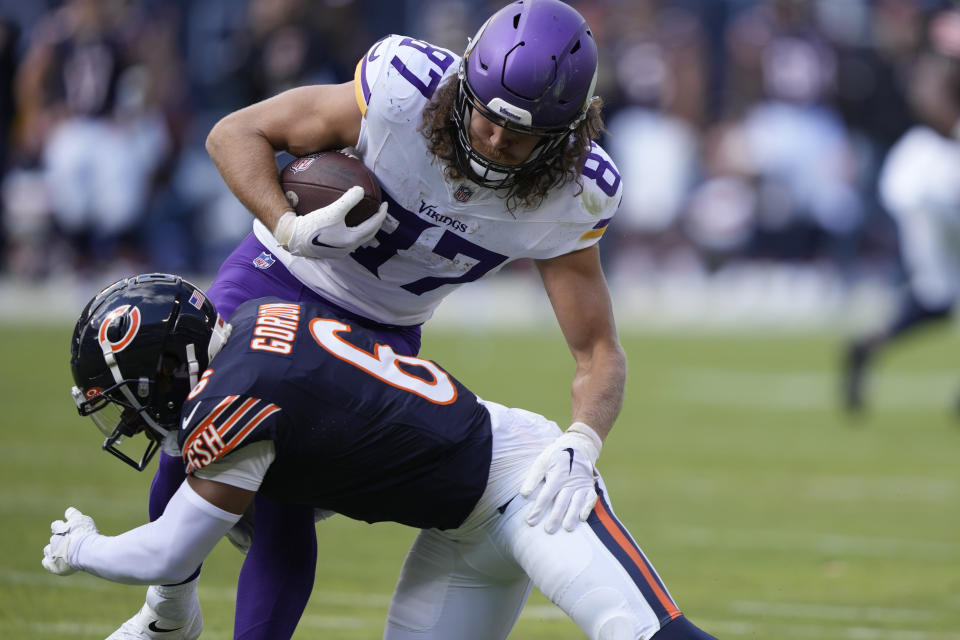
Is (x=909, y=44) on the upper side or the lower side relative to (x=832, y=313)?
upper

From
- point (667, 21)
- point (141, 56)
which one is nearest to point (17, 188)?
point (141, 56)

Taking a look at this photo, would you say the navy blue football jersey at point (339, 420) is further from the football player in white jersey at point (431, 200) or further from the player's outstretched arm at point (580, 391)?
the football player in white jersey at point (431, 200)

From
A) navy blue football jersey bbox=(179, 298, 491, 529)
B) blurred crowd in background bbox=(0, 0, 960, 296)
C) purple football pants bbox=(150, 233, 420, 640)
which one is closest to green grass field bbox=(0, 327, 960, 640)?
purple football pants bbox=(150, 233, 420, 640)

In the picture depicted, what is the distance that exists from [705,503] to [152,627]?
12.6 feet

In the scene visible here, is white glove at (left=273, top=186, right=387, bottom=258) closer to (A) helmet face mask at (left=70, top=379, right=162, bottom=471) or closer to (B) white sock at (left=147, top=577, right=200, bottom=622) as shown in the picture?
(A) helmet face mask at (left=70, top=379, right=162, bottom=471)

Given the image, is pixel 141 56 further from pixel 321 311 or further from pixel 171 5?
pixel 321 311

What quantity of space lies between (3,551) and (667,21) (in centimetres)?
1381

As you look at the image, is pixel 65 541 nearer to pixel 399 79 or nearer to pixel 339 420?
pixel 339 420

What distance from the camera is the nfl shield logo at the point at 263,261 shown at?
13.1 ft

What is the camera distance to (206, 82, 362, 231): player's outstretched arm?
3709 millimetres

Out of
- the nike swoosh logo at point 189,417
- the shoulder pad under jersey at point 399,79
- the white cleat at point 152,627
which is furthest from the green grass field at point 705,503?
the shoulder pad under jersey at point 399,79

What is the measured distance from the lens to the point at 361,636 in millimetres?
4230

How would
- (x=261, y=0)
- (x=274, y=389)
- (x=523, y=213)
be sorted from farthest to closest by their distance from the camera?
(x=261, y=0) → (x=523, y=213) → (x=274, y=389)

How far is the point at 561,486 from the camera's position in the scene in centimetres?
301
